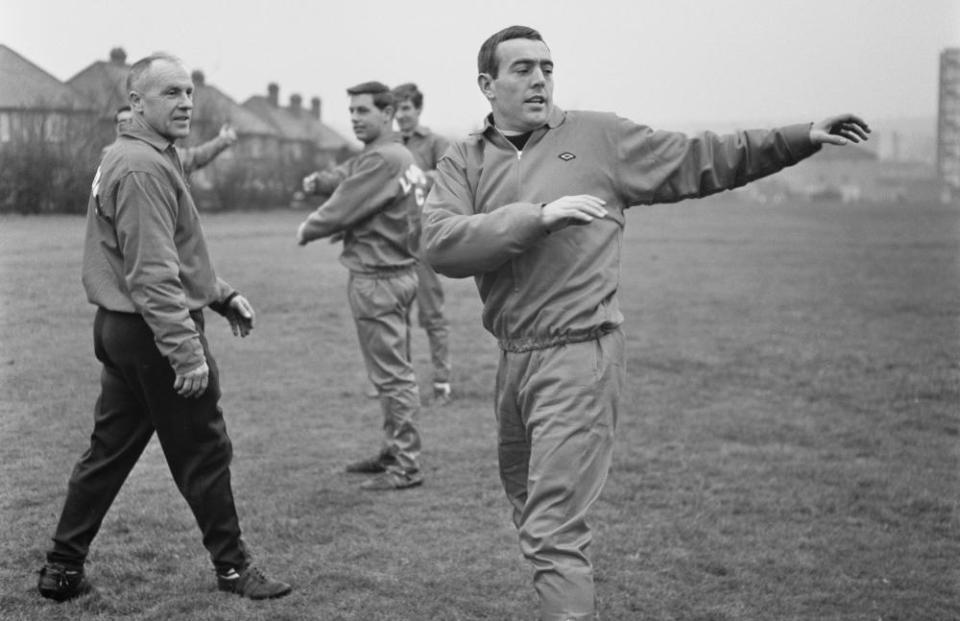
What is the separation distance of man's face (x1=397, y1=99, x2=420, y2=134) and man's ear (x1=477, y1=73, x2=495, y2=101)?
21.7ft

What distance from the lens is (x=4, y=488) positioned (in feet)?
21.7

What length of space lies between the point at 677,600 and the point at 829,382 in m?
6.50

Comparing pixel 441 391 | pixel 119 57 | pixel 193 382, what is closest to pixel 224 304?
pixel 193 382

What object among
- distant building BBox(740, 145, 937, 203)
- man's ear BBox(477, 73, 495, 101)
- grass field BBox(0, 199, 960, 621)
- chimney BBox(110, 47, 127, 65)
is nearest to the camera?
man's ear BBox(477, 73, 495, 101)

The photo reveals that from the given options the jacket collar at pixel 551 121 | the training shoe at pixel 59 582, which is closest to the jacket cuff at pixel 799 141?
the jacket collar at pixel 551 121

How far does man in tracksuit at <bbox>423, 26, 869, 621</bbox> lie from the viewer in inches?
156


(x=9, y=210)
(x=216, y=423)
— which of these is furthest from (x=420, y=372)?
(x=216, y=423)

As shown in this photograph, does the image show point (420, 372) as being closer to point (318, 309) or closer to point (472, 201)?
point (318, 309)

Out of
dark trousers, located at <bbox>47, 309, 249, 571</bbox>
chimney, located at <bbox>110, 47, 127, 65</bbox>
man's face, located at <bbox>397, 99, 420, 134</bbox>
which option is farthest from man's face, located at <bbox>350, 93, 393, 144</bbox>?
chimney, located at <bbox>110, 47, 127, 65</bbox>

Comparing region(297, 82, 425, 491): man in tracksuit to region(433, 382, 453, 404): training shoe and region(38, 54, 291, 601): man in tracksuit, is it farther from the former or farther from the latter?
region(433, 382, 453, 404): training shoe

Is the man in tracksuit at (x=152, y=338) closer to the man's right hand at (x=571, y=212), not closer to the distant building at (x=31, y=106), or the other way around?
the man's right hand at (x=571, y=212)

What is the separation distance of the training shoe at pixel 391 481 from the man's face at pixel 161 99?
307cm

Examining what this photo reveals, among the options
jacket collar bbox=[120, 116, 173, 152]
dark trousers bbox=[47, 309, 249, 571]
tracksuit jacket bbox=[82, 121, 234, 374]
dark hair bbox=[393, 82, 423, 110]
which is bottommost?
dark trousers bbox=[47, 309, 249, 571]

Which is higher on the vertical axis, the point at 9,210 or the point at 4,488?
the point at 9,210
